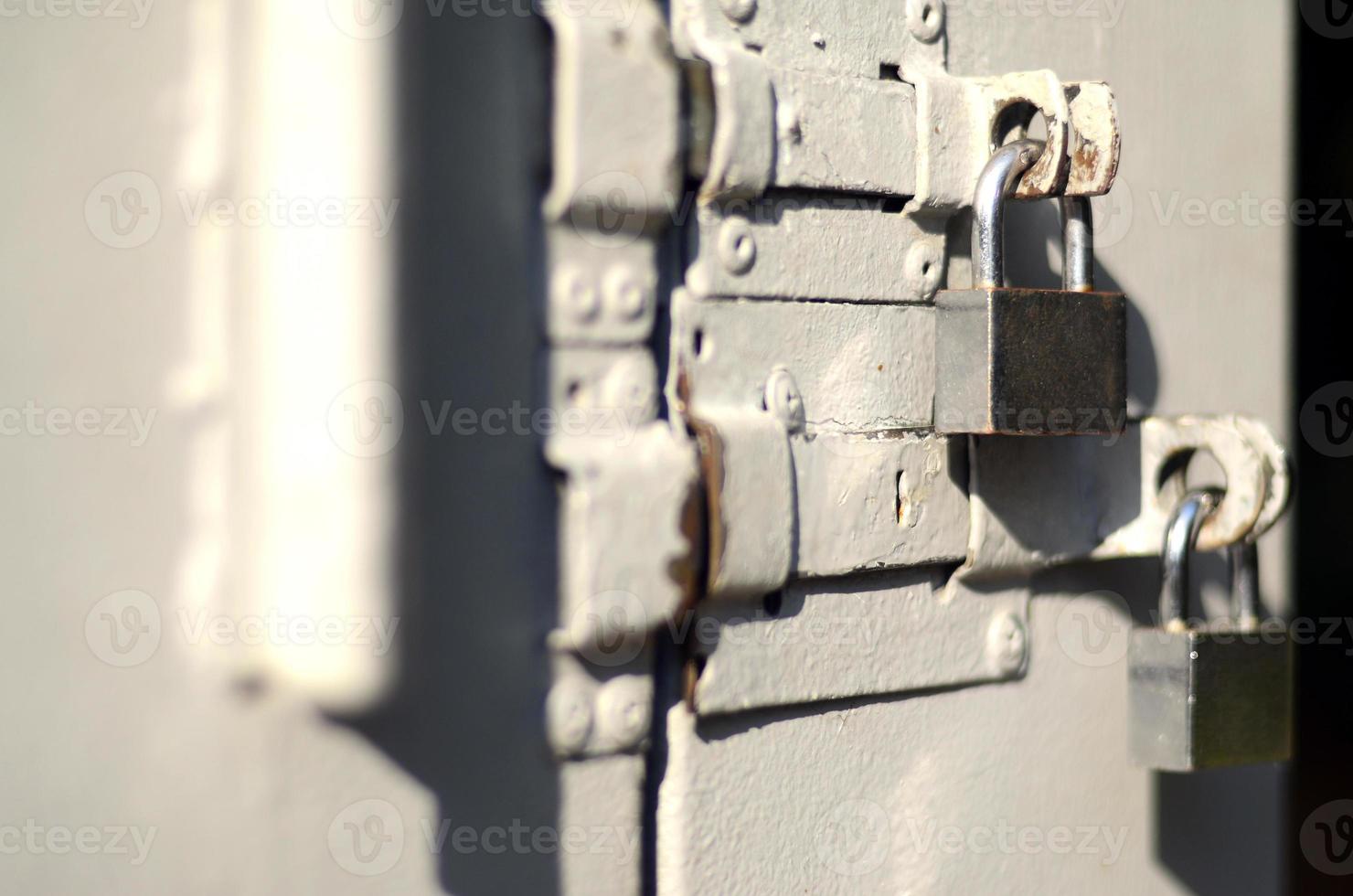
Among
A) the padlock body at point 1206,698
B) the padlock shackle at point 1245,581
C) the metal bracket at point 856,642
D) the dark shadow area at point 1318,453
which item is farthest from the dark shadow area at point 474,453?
the dark shadow area at point 1318,453

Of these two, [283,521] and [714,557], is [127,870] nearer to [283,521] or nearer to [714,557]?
[283,521]

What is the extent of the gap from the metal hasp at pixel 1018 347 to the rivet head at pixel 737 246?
15cm

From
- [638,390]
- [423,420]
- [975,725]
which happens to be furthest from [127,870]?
[975,725]

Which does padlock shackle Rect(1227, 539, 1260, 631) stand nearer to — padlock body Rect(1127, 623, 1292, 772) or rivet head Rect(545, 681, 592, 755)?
padlock body Rect(1127, 623, 1292, 772)

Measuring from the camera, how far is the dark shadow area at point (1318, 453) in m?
2.62

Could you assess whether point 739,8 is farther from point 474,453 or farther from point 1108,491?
point 1108,491

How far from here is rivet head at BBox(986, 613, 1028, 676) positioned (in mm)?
1034

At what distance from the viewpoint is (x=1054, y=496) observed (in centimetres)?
105

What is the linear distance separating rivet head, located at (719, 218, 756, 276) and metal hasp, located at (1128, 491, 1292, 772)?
41 centimetres

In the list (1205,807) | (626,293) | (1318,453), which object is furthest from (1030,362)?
(1318,453)

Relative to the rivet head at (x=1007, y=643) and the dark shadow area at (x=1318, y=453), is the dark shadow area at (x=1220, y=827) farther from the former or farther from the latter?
the dark shadow area at (x=1318, y=453)

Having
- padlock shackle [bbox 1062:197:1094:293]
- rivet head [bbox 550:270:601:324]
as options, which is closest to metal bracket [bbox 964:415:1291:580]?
padlock shackle [bbox 1062:197:1094:293]

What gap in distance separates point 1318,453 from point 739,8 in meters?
2.11

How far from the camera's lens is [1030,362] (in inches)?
35.8
